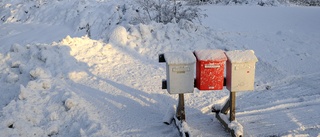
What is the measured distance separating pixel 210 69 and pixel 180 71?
0.38 metres


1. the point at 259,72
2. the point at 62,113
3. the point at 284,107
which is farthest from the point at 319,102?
the point at 62,113

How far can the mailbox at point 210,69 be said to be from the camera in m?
4.86

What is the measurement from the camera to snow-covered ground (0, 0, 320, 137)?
217 inches

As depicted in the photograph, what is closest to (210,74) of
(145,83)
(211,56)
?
(211,56)

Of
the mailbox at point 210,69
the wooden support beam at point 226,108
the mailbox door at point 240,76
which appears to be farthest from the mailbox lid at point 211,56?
the wooden support beam at point 226,108

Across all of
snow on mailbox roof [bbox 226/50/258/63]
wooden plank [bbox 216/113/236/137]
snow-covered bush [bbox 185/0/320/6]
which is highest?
snow on mailbox roof [bbox 226/50/258/63]

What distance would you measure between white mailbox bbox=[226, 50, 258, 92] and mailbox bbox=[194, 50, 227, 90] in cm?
10

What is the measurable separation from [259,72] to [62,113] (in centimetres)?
391

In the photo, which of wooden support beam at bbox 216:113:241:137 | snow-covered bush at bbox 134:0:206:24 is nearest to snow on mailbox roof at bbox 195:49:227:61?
wooden support beam at bbox 216:113:241:137

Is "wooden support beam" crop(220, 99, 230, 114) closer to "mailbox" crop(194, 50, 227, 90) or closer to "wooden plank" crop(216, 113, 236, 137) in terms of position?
"wooden plank" crop(216, 113, 236, 137)

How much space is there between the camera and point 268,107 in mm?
6090

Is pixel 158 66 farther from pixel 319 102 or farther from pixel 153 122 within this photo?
pixel 319 102

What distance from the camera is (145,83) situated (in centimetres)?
697

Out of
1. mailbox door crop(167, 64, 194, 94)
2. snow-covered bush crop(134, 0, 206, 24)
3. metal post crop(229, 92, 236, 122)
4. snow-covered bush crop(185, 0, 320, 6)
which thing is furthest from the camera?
snow-covered bush crop(185, 0, 320, 6)
